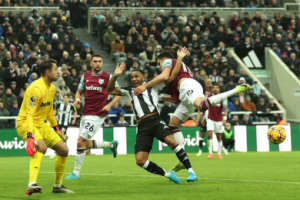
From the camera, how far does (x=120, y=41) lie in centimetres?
3198

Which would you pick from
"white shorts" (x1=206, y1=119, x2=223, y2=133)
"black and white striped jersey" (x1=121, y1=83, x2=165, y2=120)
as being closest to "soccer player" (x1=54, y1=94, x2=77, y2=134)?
"white shorts" (x1=206, y1=119, x2=223, y2=133)

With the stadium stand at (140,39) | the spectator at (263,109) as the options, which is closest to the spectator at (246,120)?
the stadium stand at (140,39)

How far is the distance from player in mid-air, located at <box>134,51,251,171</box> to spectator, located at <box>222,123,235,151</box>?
44.3 feet

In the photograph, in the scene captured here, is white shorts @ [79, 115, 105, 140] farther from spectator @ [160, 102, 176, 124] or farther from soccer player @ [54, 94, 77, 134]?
spectator @ [160, 102, 176, 124]

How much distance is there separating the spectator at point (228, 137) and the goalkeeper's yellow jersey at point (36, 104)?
16715 mm

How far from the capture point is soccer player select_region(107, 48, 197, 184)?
38.1ft

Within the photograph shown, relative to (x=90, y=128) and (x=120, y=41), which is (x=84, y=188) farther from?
(x=120, y=41)

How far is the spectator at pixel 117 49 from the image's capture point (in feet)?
104

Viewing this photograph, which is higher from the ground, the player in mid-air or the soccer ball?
the player in mid-air

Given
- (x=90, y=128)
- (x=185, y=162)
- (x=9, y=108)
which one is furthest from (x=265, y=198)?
(x=9, y=108)

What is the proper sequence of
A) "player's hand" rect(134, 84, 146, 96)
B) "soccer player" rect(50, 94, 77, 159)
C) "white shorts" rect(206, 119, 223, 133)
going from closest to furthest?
"player's hand" rect(134, 84, 146, 96) < "white shorts" rect(206, 119, 223, 133) < "soccer player" rect(50, 94, 77, 159)

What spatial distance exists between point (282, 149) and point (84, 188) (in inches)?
689

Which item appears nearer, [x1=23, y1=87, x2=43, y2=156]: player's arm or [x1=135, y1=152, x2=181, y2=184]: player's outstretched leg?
[x1=23, y1=87, x2=43, y2=156]: player's arm

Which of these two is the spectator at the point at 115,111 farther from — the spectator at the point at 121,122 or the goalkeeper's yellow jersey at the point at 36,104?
the goalkeeper's yellow jersey at the point at 36,104
